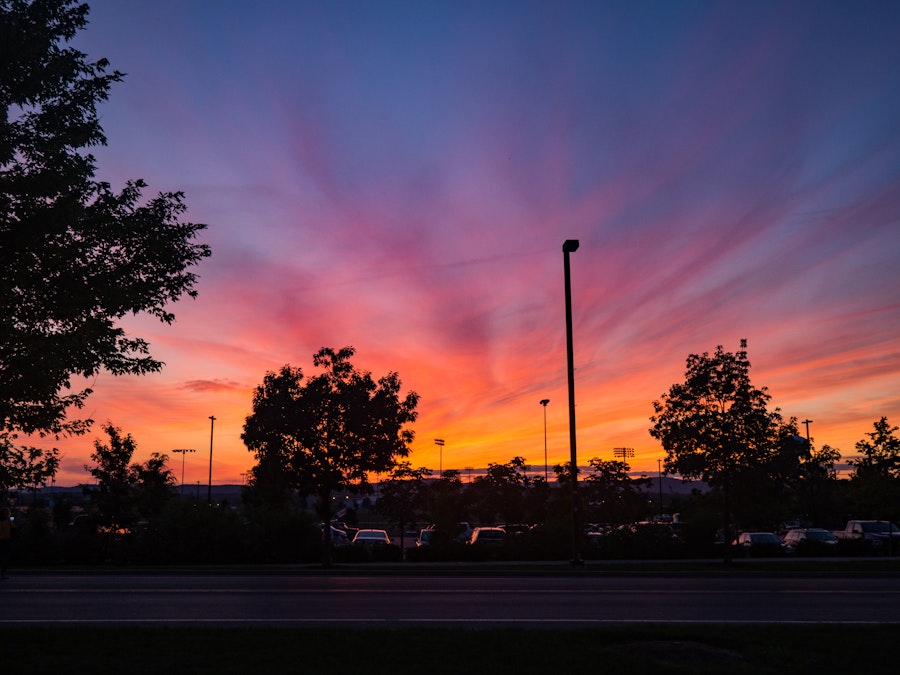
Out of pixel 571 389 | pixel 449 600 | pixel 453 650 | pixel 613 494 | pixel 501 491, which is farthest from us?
pixel 501 491

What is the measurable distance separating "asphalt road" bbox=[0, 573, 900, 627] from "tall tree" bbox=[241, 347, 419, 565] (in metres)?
7.66

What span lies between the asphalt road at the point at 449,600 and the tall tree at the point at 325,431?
7.66m

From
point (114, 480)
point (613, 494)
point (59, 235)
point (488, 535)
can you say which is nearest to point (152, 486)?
point (114, 480)

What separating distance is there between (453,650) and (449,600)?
625 centimetres

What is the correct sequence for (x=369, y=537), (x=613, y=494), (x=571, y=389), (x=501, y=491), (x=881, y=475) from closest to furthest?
(x=571, y=389)
(x=881, y=475)
(x=369, y=537)
(x=613, y=494)
(x=501, y=491)

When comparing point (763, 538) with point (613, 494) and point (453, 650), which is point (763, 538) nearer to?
point (613, 494)

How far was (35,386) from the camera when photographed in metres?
12.4

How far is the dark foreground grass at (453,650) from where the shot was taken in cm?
813

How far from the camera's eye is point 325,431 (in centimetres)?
2923

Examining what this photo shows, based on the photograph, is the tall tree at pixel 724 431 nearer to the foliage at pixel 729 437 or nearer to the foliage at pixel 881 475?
the foliage at pixel 729 437

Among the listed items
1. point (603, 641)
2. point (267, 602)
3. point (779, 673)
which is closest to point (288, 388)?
point (267, 602)

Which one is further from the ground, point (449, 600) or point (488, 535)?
point (449, 600)

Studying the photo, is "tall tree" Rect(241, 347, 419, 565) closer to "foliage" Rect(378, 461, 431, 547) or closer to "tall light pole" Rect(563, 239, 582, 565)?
"tall light pole" Rect(563, 239, 582, 565)

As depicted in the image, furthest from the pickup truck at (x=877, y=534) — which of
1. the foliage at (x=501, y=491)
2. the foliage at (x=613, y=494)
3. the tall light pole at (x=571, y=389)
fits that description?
the foliage at (x=501, y=491)
